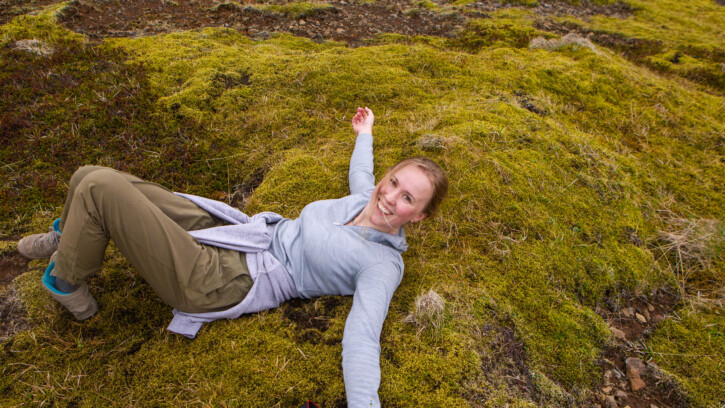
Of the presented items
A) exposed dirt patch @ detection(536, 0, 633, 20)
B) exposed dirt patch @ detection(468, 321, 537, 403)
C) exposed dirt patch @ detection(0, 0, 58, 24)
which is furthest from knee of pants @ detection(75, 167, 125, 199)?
exposed dirt patch @ detection(536, 0, 633, 20)

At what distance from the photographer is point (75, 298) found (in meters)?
3.28

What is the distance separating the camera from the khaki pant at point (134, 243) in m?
2.97

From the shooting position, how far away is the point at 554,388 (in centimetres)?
325

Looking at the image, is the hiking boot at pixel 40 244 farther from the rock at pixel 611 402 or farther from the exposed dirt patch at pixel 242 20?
the exposed dirt patch at pixel 242 20

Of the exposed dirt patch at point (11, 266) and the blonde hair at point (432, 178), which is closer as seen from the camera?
the blonde hair at point (432, 178)

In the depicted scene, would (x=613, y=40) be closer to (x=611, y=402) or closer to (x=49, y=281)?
(x=611, y=402)

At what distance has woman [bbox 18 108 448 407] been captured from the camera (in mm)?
2971

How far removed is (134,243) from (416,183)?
2.45 meters

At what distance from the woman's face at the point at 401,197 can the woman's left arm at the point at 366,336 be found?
450 mm

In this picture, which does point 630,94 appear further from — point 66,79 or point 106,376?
point 66,79

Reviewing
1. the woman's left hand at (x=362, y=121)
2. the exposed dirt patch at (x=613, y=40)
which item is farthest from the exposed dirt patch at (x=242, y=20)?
the woman's left hand at (x=362, y=121)

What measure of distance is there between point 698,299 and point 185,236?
18.2 feet

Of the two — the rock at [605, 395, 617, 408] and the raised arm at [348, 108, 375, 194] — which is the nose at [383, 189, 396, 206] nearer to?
the raised arm at [348, 108, 375, 194]

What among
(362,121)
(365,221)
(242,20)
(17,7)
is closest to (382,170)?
(362,121)
